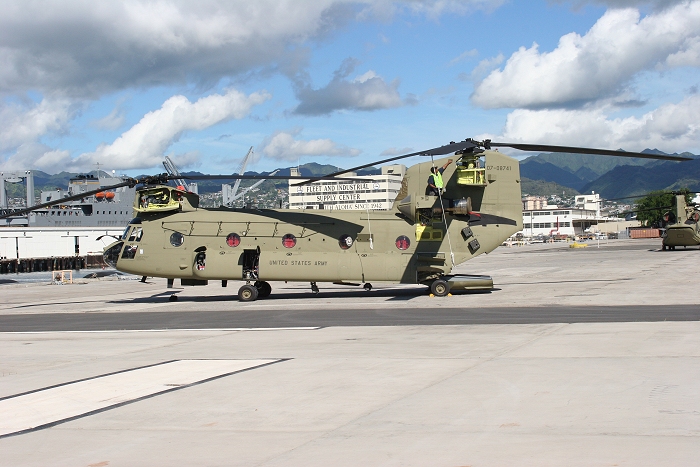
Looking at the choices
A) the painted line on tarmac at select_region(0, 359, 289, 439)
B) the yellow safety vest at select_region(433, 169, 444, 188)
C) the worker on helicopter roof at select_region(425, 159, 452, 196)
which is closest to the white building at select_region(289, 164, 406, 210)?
the worker on helicopter roof at select_region(425, 159, 452, 196)

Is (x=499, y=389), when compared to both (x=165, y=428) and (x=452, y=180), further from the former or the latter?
(x=452, y=180)

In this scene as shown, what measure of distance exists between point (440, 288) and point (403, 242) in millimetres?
2247

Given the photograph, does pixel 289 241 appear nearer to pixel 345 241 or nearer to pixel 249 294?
pixel 345 241

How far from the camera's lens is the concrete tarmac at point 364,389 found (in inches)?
243

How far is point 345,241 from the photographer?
2438 cm

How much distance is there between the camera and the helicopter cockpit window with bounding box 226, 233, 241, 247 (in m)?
24.9

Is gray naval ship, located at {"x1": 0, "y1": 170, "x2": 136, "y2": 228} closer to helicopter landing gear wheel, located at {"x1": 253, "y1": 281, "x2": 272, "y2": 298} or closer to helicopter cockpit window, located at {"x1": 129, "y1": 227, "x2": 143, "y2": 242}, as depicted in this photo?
helicopter cockpit window, located at {"x1": 129, "y1": 227, "x2": 143, "y2": 242}

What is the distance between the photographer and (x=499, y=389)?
849 cm

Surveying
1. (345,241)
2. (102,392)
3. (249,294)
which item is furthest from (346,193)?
(102,392)

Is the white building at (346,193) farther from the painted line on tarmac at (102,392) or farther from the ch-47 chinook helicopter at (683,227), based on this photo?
the painted line on tarmac at (102,392)

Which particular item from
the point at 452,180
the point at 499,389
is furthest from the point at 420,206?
the point at 499,389

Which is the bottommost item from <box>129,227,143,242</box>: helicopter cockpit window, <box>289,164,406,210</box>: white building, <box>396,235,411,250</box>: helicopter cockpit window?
<box>396,235,411,250</box>: helicopter cockpit window

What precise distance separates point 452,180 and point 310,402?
1698 cm

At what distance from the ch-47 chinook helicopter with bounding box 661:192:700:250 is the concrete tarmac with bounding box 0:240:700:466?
39181 millimetres
